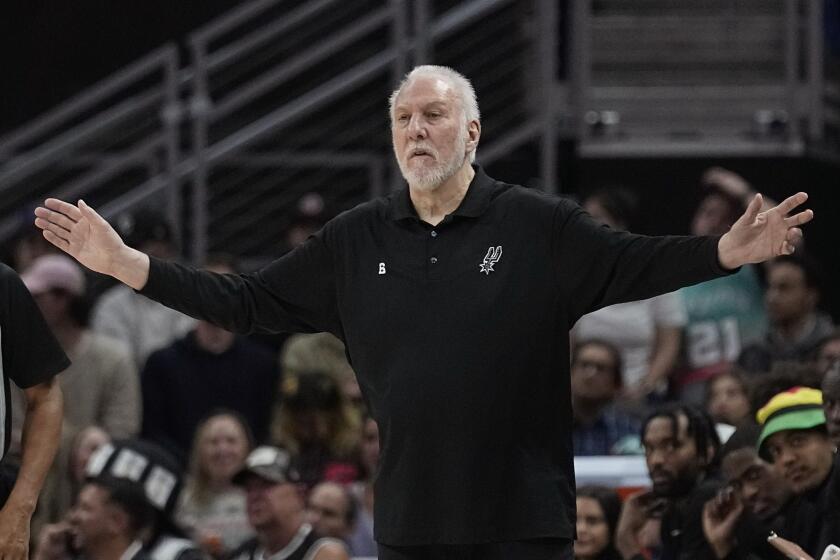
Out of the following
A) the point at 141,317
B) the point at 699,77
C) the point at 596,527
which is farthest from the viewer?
the point at 699,77

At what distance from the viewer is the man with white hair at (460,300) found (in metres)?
5.05

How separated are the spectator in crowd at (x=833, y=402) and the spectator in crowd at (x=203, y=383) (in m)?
4.41

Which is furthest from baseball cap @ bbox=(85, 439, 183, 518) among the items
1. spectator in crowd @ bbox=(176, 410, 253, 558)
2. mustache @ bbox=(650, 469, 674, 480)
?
mustache @ bbox=(650, 469, 674, 480)

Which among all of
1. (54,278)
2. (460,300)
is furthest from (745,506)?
(54,278)

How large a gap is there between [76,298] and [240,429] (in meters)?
1.22

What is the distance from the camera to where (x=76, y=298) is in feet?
31.5

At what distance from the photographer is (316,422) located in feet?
30.3

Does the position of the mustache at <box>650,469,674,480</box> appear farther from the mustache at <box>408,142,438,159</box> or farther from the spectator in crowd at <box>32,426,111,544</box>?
the spectator in crowd at <box>32,426,111,544</box>

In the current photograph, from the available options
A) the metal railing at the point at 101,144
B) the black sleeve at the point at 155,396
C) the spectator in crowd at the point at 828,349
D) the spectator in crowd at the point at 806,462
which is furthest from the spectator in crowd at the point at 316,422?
the spectator in crowd at the point at 806,462

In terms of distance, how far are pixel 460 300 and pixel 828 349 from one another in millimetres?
3010

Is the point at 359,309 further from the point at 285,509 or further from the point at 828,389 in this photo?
the point at 285,509

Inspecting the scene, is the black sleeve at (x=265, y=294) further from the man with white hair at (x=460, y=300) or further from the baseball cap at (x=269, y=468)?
the baseball cap at (x=269, y=468)

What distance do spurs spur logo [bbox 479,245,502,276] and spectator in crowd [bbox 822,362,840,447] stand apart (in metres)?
1.16

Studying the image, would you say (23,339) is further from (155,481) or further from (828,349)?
(828,349)
